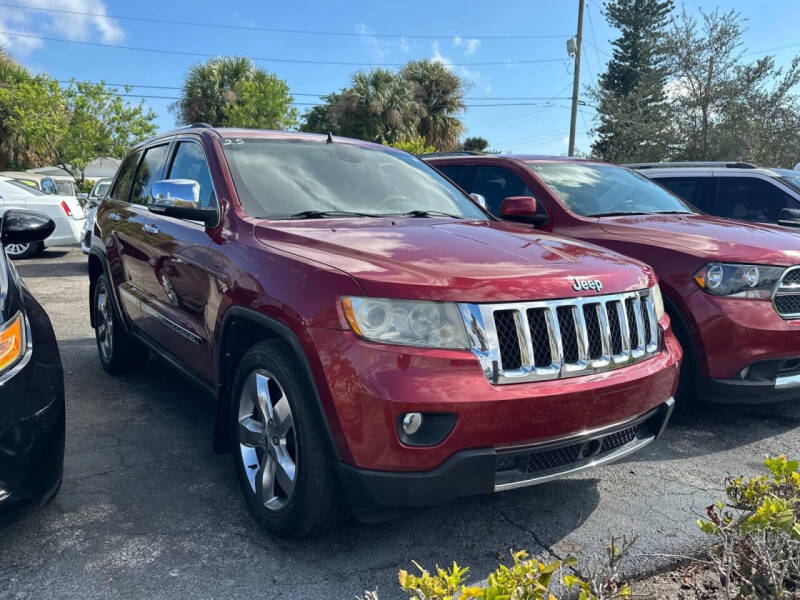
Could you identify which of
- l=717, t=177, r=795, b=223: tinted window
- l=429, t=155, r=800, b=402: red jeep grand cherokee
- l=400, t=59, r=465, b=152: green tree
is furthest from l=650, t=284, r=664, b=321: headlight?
l=400, t=59, r=465, b=152: green tree

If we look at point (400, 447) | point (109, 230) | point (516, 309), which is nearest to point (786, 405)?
point (516, 309)

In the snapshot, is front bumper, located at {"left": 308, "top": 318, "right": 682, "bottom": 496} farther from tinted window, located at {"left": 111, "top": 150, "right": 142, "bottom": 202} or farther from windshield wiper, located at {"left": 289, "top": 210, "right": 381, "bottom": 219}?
tinted window, located at {"left": 111, "top": 150, "right": 142, "bottom": 202}

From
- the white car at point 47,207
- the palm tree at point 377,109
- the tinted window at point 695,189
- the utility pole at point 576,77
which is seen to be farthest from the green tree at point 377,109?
the tinted window at point 695,189

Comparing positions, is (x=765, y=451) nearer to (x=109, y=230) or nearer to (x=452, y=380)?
(x=452, y=380)

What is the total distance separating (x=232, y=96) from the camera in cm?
2797

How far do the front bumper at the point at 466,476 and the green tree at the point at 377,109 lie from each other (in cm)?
2496

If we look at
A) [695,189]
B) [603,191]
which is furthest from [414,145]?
[603,191]

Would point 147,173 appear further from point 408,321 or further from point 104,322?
point 408,321

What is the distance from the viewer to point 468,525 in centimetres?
288

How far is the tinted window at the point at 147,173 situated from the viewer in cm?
439

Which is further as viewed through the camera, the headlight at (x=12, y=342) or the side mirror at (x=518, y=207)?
the side mirror at (x=518, y=207)

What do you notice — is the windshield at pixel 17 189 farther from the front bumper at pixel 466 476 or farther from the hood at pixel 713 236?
the front bumper at pixel 466 476

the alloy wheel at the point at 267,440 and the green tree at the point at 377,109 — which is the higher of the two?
the green tree at the point at 377,109

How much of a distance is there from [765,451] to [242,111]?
25768mm
